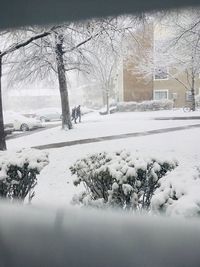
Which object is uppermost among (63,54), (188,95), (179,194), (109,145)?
(63,54)

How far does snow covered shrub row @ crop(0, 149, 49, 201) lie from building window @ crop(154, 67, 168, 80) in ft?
4.65

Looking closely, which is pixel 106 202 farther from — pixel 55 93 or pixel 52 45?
pixel 52 45

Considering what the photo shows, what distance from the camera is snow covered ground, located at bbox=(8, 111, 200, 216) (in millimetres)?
3141

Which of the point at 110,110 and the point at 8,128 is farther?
the point at 8,128

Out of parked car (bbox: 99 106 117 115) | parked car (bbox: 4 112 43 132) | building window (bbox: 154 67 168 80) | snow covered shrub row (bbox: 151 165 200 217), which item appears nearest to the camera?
snow covered shrub row (bbox: 151 165 200 217)

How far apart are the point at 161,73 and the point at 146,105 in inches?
13.1

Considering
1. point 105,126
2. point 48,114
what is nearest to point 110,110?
point 105,126

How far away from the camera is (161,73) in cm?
324

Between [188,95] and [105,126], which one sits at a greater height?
[188,95]

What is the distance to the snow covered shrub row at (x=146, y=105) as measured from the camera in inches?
129

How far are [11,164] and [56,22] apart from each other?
1521 millimetres

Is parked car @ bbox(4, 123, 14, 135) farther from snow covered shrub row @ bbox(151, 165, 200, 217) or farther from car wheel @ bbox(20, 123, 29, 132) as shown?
snow covered shrub row @ bbox(151, 165, 200, 217)

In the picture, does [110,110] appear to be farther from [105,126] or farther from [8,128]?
[8,128]

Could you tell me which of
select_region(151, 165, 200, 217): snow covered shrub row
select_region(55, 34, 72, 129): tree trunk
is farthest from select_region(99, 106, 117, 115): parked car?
select_region(151, 165, 200, 217): snow covered shrub row
